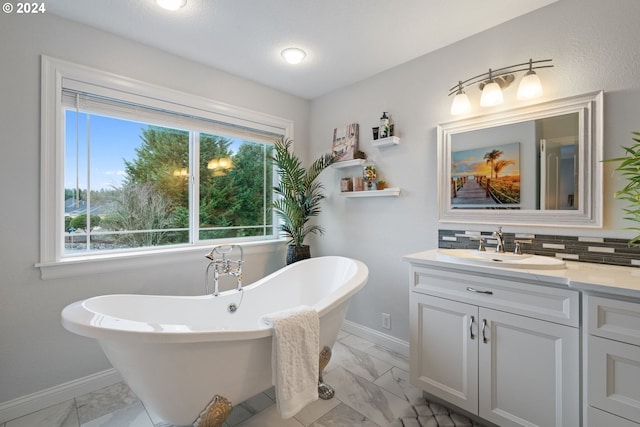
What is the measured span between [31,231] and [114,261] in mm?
467

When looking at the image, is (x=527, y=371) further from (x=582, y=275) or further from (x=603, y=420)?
(x=582, y=275)

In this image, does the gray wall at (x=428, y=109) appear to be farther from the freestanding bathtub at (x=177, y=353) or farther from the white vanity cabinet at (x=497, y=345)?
the freestanding bathtub at (x=177, y=353)

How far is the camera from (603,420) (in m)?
1.18

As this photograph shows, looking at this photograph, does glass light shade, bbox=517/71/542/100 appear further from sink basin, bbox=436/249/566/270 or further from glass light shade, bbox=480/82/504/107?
sink basin, bbox=436/249/566/270

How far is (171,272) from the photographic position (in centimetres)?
228

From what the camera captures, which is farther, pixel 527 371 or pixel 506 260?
pixel 506 260

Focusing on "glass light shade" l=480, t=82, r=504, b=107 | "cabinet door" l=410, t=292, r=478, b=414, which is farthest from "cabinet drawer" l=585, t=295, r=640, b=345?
"glass light shade" l=480, t=82, r=504, b=107

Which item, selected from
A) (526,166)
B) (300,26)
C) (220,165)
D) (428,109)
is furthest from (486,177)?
(220,165)

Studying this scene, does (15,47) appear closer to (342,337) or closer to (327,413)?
(327,413)

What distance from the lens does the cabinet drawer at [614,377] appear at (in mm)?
1123

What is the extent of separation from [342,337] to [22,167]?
2.67 meters

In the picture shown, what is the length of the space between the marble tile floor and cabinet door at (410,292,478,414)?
148 millimetres

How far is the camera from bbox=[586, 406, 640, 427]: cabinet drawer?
1.14 meters

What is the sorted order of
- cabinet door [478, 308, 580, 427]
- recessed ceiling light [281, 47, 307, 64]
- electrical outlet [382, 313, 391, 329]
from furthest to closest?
electrical outlet [382, 313, 391, 329], recessed ceiling light [281, 47, 307, 64], cabinet door [478, 308, 580, 427]
